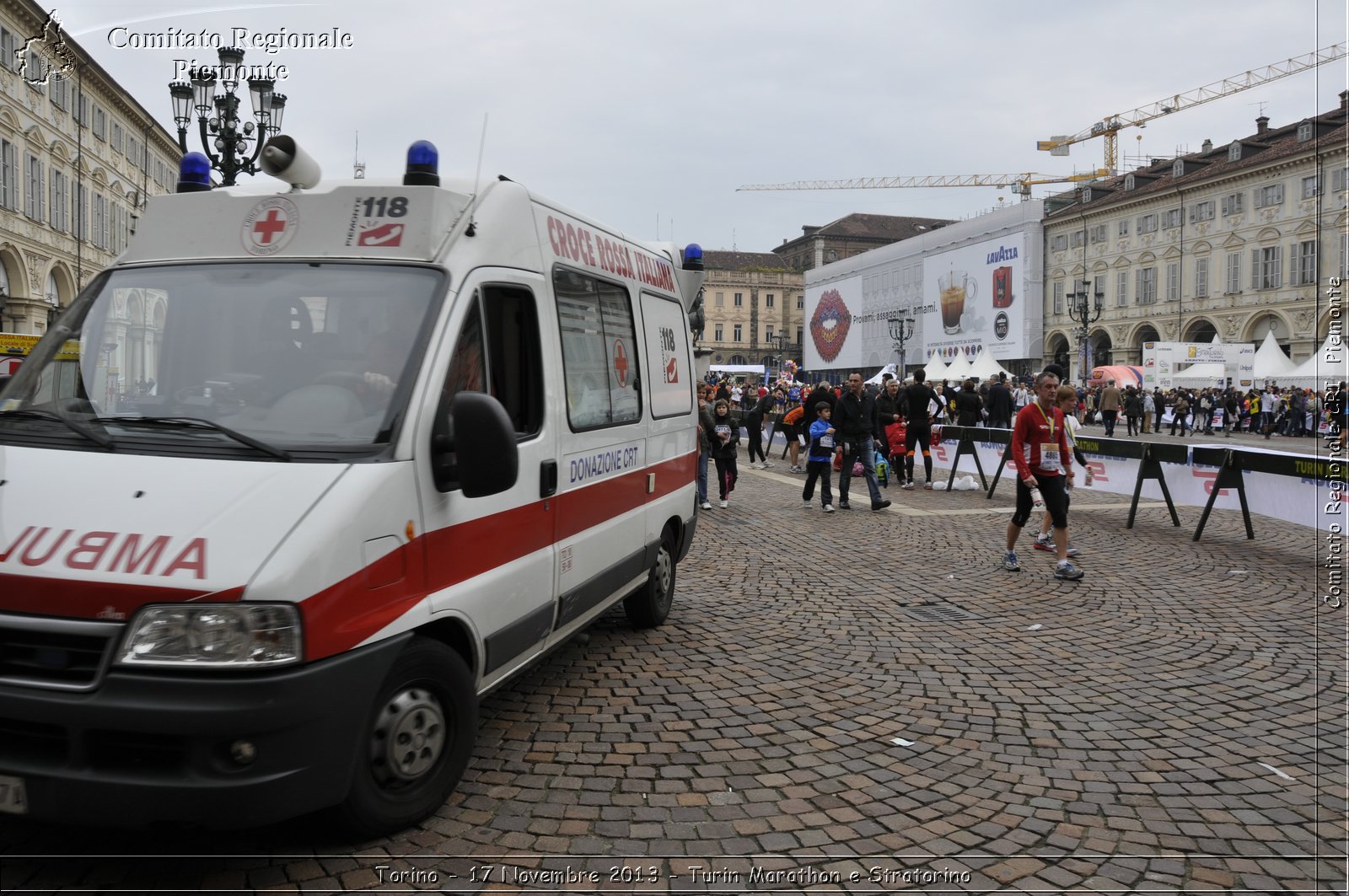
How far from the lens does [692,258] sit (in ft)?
25.4

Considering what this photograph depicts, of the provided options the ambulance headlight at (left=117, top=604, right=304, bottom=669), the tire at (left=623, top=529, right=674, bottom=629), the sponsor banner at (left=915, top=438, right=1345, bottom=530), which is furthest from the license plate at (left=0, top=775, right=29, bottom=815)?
the sponsor banner at (left=915, top=438, right=1345, bottom=530)

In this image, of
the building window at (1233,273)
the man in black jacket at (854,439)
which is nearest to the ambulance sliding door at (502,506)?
the man in black jacket at (854,439)

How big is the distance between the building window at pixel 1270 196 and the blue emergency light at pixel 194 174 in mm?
56088

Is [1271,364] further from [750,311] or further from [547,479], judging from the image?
[750,311]

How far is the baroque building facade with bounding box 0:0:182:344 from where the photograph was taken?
3269 cm

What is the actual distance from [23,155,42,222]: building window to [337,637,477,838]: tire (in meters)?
39.2

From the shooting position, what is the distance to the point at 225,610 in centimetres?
281

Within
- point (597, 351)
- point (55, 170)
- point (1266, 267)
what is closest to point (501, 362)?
point (597, 351)

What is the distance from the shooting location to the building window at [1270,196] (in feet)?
160

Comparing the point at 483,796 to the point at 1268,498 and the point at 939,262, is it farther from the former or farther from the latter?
the point at 939,262

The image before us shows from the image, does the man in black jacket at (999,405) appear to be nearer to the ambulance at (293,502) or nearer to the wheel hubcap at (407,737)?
the ambulance at (293,502)

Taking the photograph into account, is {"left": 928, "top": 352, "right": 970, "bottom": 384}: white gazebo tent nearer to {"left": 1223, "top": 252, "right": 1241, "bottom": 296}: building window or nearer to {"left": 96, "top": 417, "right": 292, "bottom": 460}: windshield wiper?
{"left": 1223, "top": 252, "right": 1241, "bottom": 296}: building window

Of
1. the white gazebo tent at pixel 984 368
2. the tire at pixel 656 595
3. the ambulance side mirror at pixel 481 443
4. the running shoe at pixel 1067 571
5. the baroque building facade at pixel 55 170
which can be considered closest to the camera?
the ambulance side mirror at pixel 481 443

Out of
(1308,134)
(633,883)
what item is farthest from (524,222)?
(1308,134)
